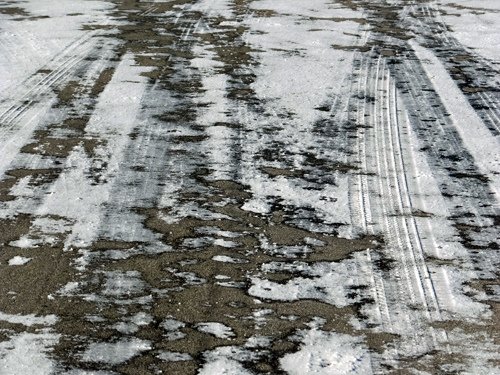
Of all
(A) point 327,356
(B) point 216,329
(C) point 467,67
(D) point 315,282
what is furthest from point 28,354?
(C) point 467,67

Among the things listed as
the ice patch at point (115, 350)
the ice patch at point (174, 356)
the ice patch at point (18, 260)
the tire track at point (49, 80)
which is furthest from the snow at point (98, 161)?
the ice patch at point (174, 356)

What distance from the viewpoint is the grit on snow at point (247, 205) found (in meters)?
3.32

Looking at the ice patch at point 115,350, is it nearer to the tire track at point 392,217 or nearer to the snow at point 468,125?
the tire track at point 392,217

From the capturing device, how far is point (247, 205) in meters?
4.64

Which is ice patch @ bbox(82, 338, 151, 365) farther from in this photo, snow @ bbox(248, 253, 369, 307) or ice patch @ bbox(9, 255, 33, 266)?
ice patch @ bbox(9, 255, 33, 266)

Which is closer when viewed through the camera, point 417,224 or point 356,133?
point 417,224

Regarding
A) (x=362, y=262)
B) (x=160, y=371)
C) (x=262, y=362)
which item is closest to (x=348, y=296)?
(x=362, y=262)

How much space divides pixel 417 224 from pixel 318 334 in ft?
4.26

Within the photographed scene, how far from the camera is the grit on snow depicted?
10.9 ft

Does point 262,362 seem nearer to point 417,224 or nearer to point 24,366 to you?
point 24,366

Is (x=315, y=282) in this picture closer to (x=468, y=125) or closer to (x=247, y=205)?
(x=247, y=205)

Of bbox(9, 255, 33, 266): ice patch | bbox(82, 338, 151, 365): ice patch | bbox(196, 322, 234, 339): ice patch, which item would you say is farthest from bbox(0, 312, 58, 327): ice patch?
bbox(196, 322, 234, 339): ice patch

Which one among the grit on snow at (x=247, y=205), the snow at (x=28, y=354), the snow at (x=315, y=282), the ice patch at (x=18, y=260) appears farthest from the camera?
the ice patch at (x=18, y=260)

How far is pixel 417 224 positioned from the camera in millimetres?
4426
